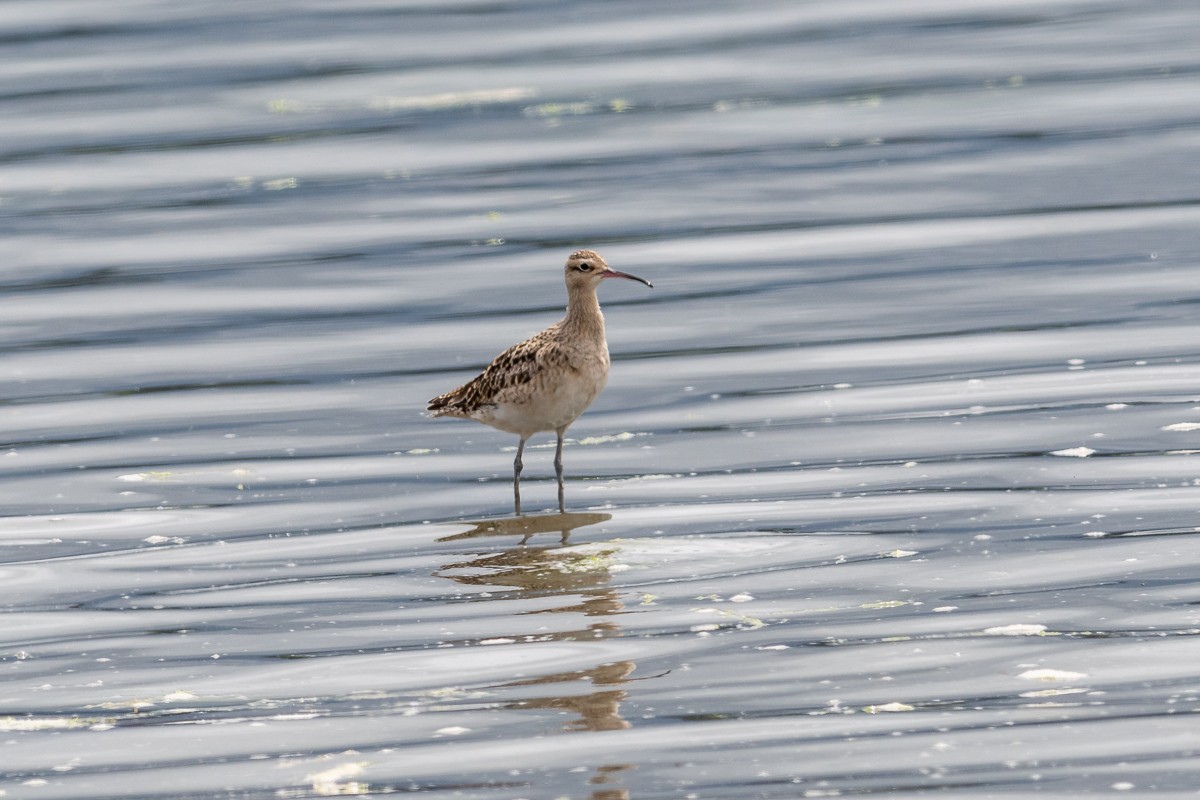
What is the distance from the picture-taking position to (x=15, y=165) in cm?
1688

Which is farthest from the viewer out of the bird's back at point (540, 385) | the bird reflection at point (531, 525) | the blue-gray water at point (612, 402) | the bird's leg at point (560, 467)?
the bird's back at point (540, 385)

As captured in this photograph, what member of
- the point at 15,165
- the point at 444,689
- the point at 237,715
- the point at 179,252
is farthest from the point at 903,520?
the point at 15,165

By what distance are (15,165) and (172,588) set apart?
9.20 m

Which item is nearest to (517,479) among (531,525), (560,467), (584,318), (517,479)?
(517,479)

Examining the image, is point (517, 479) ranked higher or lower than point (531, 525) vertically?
higher

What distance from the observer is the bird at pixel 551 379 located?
10.1m

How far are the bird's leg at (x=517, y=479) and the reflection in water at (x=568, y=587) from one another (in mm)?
238

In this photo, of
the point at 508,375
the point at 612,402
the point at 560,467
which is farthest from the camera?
the point at 612,402

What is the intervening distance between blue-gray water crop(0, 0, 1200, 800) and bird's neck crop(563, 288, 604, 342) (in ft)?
2.28

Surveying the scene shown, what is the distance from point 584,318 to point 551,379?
0.48 metres

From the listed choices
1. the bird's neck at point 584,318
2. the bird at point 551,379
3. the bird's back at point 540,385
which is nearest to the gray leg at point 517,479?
the bird at point 551,379

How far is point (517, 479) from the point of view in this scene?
9992 millimetres

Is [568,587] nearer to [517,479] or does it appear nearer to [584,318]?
[517,479]

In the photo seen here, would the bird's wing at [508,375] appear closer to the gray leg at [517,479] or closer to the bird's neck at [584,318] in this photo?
the bird's neck at [584,318]
